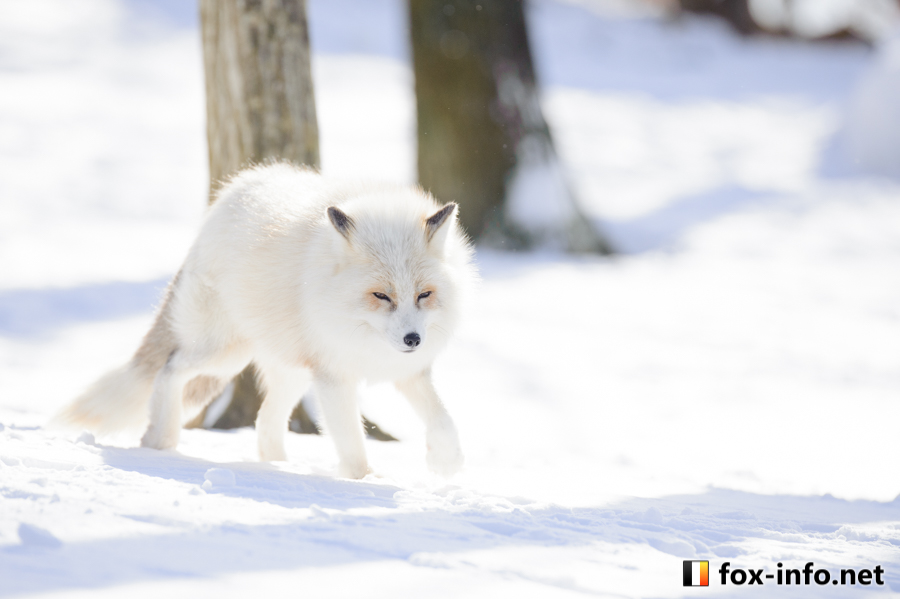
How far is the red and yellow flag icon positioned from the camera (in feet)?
6.92

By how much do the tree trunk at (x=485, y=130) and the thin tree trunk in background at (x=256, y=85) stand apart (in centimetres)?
356

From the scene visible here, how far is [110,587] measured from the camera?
5.63ft

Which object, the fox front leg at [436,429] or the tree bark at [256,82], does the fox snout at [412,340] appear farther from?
the tree bark at [256,82]

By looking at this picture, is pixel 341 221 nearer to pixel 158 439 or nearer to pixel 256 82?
pixel 158 439

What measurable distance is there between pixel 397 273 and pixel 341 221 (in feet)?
0.92

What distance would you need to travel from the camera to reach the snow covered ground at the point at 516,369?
6.83 feet

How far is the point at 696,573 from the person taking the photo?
217 centimetres

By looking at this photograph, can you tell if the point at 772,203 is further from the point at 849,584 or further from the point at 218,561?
the point at 218,561

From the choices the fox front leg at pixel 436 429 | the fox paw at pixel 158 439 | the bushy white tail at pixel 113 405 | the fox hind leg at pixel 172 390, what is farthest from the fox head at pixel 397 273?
the bushy white tail at pixel 113 405

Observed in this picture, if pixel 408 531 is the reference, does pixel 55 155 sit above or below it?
above

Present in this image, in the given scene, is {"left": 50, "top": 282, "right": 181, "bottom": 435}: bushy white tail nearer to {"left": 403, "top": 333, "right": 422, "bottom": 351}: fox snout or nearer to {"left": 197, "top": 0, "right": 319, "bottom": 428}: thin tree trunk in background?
{"left": 197, "top": 0, "right": 319, "bottom": 428}: thin tree trunk in background

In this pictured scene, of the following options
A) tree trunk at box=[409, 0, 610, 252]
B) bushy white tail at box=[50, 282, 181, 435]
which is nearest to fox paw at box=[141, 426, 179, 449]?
bushy white tail at box=[50, 282, 181, 435]

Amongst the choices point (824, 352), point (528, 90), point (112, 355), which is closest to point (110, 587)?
point (112, 355)

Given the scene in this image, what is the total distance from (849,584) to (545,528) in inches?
33.5
